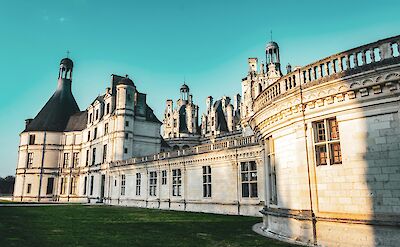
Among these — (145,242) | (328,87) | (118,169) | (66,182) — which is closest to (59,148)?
(66,182)

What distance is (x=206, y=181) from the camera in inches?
990

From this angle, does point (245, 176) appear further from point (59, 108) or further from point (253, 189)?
point (59, 108)

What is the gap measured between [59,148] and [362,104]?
5304 cm

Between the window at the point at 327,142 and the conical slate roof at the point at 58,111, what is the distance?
52.1 m

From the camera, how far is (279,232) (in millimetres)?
11062

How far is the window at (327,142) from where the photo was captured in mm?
9508

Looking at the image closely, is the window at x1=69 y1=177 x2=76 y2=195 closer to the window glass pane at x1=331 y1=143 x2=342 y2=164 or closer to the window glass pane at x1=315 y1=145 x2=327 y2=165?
the window glass pane at x1=315 y1=145 x2=327 y2=165

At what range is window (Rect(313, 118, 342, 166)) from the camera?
9.51 metres

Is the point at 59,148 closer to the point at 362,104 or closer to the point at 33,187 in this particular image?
the point at 33,187

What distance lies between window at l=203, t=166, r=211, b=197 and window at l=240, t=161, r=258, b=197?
3.69 metres

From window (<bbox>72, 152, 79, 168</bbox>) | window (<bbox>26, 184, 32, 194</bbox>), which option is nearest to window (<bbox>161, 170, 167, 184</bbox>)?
window (<bbox>72, 152, 79, 168</bbox>)

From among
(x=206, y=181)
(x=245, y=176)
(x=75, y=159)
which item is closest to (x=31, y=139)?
(x=75, y=159)

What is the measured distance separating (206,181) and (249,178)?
471 centimetres

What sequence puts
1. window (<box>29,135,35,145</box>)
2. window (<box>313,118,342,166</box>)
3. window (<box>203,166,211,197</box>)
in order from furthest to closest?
window (<box>29,135,35,145</box>)
window (<box>203,166,211,197</box>)
window (<box>313,118,342,166</box>)
